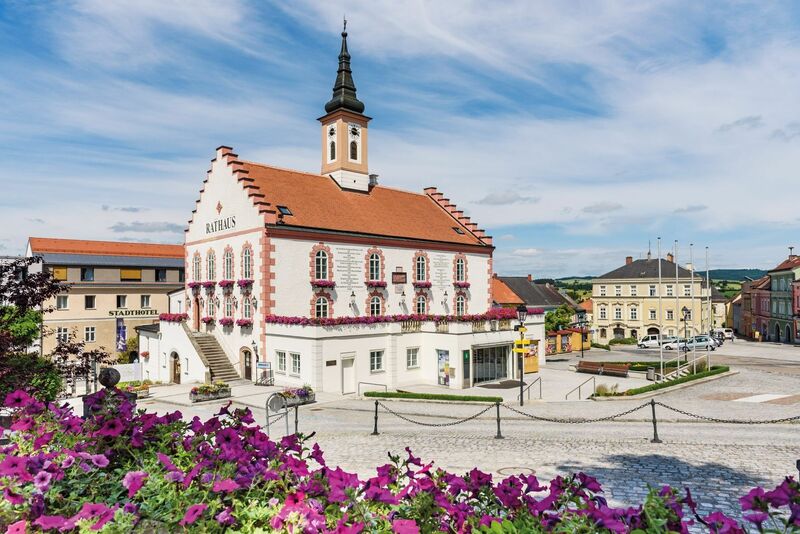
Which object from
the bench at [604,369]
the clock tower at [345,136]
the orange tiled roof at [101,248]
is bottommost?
the bench at [604,369]

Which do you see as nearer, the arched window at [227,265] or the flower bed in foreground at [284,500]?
the flower bed in foreground at [284,500]

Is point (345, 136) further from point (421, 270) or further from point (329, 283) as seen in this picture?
point (329, 283)

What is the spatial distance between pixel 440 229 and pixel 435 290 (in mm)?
4801

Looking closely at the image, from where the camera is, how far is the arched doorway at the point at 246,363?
31.4 m

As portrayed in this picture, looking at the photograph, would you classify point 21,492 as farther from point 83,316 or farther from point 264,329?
point 83,316

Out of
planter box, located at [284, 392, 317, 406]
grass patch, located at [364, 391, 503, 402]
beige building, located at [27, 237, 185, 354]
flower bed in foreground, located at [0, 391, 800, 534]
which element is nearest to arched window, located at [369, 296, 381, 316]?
grass patch, located at [364, 391, 503, 402]

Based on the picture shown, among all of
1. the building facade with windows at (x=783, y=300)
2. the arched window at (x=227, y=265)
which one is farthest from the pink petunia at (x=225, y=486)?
the building facade with windows at (x=783, y=300)

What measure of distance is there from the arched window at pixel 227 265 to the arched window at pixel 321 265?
17.8 feet

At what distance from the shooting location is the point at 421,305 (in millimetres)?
37188

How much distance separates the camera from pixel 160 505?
4.95 meters

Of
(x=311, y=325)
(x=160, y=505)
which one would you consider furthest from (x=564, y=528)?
(x=311, y=325)

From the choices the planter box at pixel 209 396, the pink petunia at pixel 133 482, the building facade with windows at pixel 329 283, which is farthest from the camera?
the building facade with windows at pixel 329 283

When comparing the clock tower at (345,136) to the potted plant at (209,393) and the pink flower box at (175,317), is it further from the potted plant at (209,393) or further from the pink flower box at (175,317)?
the potted plant at (209,393)

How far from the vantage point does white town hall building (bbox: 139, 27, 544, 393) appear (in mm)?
29828
